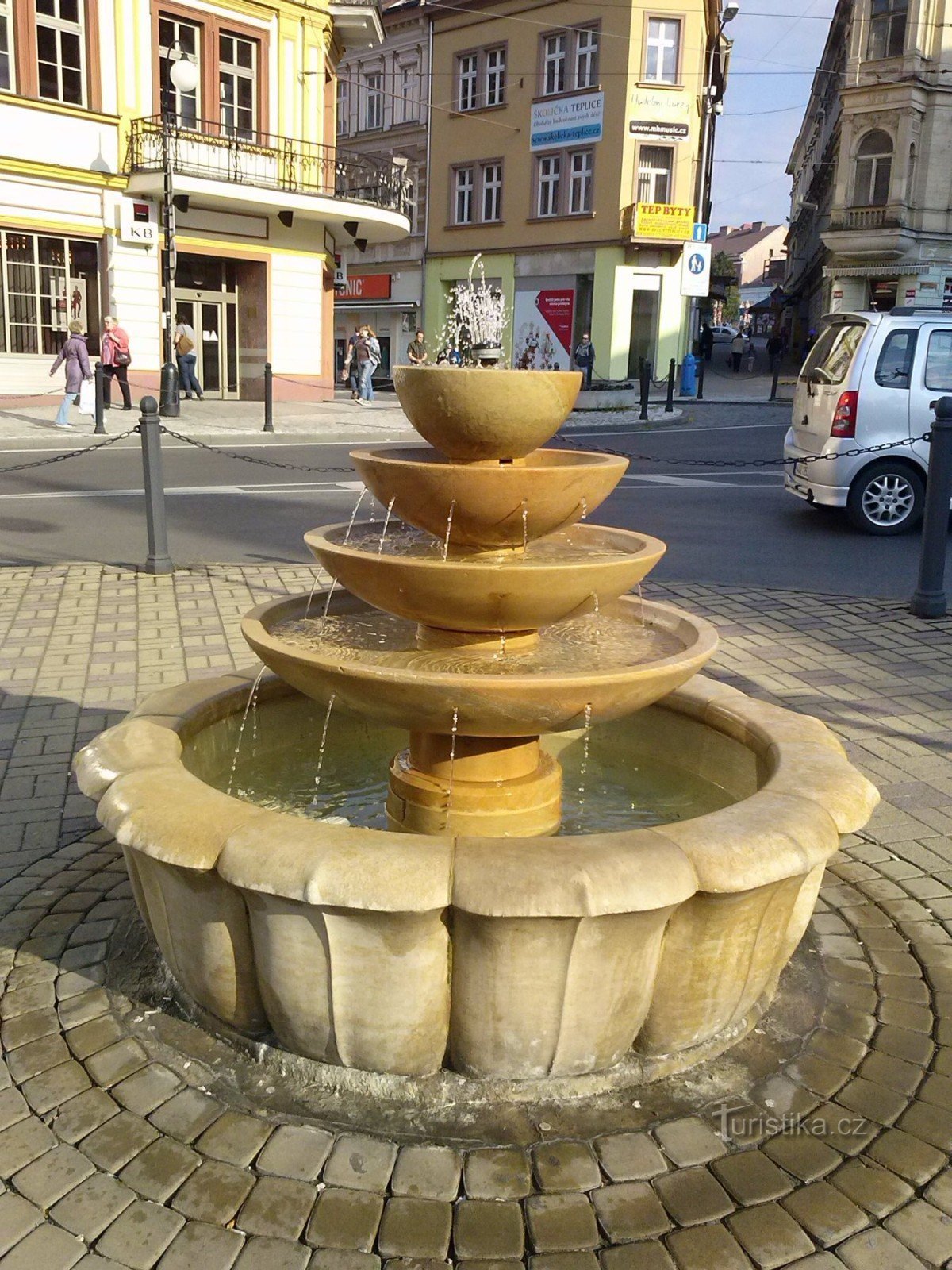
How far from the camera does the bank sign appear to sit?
117 ft

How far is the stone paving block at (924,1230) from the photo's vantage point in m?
2.25

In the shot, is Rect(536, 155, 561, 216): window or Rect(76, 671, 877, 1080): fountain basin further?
Rect(536, 155, 561, 216): window

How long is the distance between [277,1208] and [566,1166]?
619 millimetres

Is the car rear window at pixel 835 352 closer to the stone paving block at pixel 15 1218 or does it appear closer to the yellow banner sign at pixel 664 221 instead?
the stone paving block at pixel 15 1218

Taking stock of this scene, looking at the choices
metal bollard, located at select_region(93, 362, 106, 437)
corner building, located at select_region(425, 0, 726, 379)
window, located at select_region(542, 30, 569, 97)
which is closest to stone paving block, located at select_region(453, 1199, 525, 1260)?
metal bollard, located at select_region(93, 362, 106, 437)

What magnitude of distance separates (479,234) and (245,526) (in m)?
31.6

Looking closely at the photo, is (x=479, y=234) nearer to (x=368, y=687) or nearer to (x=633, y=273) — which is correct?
(x=633, y=273)

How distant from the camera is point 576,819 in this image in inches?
152

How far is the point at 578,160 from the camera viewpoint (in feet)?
120

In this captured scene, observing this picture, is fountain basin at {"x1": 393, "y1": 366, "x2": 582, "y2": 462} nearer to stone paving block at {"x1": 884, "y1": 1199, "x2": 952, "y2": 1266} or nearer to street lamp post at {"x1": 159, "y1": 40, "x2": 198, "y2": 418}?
stone paving block at {"x1": 884, "y1": 1199, "x2": 952, "y2": 1266}

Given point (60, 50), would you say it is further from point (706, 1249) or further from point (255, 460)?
point (706, 1249)

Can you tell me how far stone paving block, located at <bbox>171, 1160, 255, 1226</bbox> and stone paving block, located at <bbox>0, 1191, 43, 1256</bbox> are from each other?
10.9 inches

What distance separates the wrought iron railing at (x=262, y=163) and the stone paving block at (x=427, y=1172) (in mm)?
23682

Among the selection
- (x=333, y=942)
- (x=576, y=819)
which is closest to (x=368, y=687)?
(x=333, y=942)
